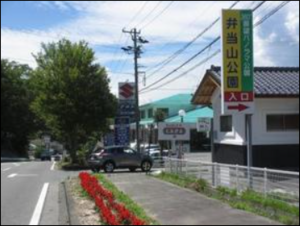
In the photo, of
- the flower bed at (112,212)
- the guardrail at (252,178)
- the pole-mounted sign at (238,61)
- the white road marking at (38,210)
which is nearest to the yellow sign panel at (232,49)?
the pole-mounted sign at (238,61)

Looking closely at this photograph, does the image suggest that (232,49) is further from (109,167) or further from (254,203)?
(109,167)

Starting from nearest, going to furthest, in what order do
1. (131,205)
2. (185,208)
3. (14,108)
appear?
(185,208) < (131,205) < (14,108)

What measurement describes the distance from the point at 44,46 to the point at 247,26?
33262mm

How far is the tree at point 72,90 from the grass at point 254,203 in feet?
90.5

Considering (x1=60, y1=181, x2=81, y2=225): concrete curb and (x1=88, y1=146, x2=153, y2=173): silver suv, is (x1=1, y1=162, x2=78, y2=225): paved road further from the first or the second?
(x1=88, y1=146, x2=153, y2=173): silver suv

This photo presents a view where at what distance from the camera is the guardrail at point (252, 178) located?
35.8ft

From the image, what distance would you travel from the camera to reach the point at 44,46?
46.0m

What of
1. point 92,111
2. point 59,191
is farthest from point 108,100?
point 59,191

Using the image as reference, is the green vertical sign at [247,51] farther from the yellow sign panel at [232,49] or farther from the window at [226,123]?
the window at [226,123]

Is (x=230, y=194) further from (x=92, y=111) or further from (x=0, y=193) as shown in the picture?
(x=92, y=111)

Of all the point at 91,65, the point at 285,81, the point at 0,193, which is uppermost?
the point at 91,65

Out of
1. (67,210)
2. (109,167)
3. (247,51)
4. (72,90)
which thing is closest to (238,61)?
(247,51)

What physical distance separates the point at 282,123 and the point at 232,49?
573cm

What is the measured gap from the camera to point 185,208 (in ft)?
40.9
